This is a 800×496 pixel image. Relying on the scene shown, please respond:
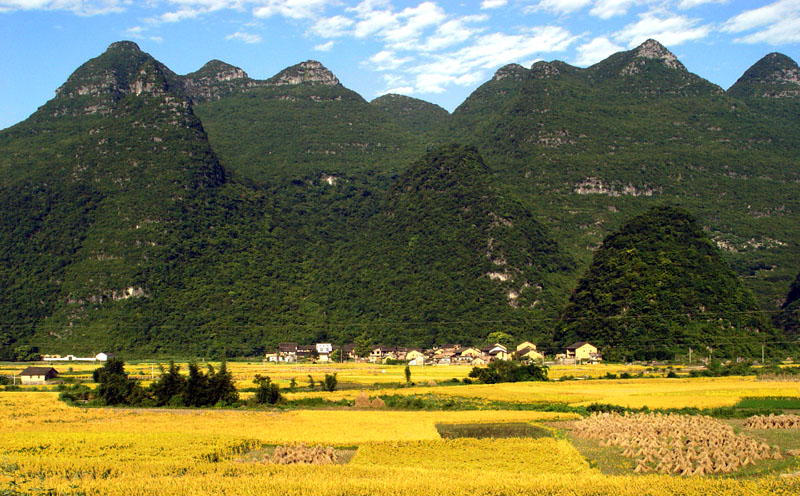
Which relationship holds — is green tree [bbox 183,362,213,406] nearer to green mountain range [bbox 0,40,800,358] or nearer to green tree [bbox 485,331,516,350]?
green mountain range [bbox 0,40,800,358]

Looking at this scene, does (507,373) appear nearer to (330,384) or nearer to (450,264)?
(330,384)

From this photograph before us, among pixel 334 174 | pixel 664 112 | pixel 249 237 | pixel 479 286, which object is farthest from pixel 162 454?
pixel 664 112

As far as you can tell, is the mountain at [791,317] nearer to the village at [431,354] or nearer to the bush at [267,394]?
the village at [431,354]

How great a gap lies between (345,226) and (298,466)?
149845 millimetres

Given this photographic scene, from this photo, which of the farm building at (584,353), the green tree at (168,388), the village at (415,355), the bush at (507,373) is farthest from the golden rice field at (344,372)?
the green tree at (168,388)

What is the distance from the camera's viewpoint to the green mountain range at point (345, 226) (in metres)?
120

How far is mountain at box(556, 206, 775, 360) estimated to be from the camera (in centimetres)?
9356

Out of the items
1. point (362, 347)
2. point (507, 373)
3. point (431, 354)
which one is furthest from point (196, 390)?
point (362, 347)

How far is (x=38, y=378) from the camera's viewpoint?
77.4 m

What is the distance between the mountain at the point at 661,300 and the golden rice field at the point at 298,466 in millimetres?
51423

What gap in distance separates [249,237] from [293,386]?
3504 inches

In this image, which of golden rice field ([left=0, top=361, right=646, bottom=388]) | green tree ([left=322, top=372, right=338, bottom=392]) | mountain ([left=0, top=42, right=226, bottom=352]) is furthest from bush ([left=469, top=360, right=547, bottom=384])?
mountain ([left=0, top=42, right=226, bottom=352])

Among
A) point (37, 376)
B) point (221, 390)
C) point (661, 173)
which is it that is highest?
point (661, 173)

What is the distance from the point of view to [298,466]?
29469mm
